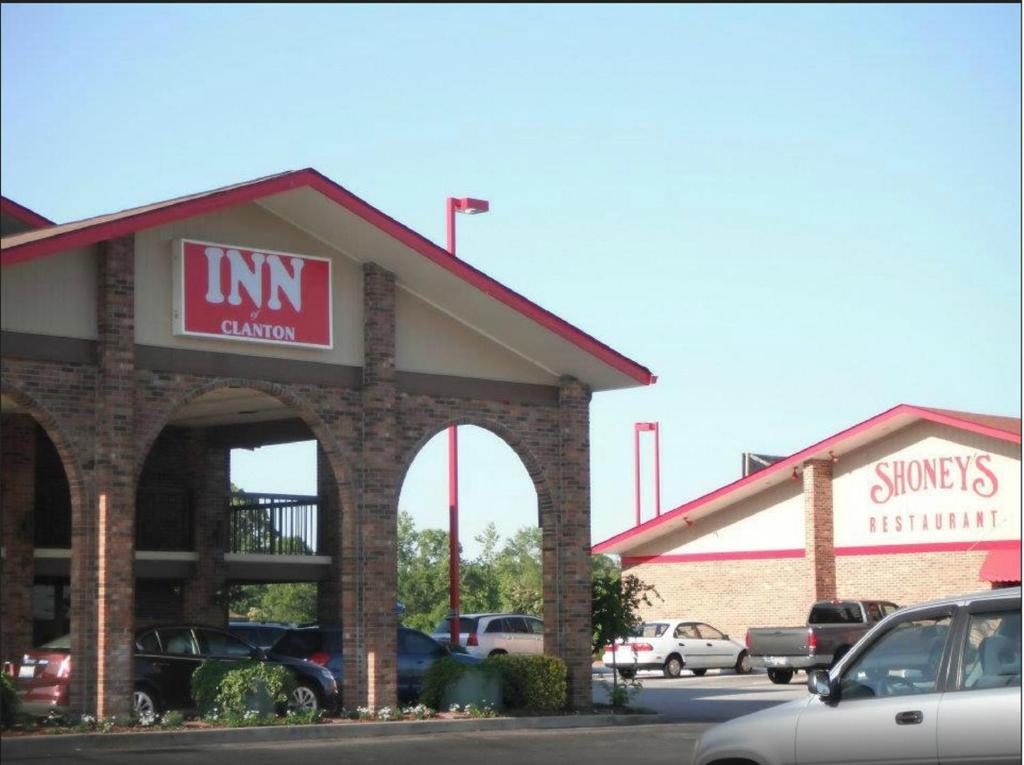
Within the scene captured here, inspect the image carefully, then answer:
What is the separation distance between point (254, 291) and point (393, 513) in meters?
3.77

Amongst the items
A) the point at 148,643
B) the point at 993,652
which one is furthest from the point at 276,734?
the point at 993,652

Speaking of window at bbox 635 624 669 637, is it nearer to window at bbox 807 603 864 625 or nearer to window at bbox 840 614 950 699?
window at bbox 807 603 864 625

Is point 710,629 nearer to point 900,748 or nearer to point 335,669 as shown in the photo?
point 335,669

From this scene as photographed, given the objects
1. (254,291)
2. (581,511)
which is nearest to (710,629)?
(581,511)

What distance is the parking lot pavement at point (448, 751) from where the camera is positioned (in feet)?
58.5

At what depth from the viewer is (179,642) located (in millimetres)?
22484

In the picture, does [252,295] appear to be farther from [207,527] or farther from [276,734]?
[207,527]

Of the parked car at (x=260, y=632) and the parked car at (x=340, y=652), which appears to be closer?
the parked car at (x=340, y=652)

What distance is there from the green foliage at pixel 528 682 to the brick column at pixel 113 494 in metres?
5.71

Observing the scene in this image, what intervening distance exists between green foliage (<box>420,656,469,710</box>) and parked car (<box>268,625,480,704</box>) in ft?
1.70

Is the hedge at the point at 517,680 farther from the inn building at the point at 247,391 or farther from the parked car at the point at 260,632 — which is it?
the parked car at the point at 260,632

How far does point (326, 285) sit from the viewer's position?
73.6 ft

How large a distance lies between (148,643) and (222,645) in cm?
127

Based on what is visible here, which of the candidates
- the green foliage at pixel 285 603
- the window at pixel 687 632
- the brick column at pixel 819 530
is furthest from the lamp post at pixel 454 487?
the green foliage at pixel 285 603
